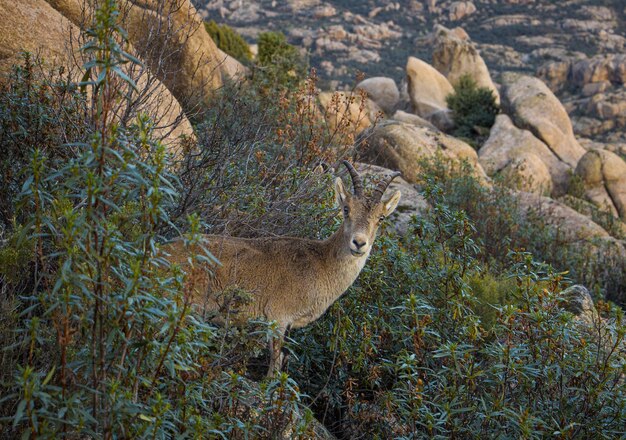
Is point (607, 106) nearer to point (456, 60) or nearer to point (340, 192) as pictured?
point (456, 60)

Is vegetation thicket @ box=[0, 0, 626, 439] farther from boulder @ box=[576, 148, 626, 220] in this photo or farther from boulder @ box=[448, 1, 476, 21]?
boulder @ box=[448, 1, 476, 21]

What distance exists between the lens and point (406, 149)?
16.9m

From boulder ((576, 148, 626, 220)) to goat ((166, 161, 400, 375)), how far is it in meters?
18.2

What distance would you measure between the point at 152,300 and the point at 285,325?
2502 millimetres

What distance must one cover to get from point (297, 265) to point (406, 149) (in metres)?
11.8

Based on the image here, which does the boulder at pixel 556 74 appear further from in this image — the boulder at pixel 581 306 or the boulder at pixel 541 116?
the boulder at pixel 581 306

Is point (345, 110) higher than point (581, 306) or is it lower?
higher

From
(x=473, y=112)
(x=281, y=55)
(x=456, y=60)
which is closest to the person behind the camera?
(x=281, y=55)

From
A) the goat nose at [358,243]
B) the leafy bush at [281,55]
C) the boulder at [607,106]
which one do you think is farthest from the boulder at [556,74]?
the goat nose at [358,243]

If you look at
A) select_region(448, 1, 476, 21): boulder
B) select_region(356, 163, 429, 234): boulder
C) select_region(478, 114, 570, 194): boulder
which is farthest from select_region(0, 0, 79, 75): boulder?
select_region(448, 1, 476, 21): boulder

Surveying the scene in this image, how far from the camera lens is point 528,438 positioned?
423cm

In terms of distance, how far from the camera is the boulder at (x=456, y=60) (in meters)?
34.9

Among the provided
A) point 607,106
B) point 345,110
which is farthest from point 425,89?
point 607,106

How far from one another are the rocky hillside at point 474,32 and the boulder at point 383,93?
67.6ft
